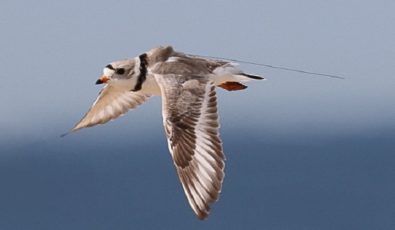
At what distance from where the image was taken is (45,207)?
73.8 m

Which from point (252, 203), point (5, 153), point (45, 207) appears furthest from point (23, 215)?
point (5, 153)

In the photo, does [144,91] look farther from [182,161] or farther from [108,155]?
[108,155]

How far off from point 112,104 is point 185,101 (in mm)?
1828

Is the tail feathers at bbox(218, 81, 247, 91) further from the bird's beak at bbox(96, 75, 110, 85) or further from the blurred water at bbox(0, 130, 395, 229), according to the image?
the blurred water at bbox(0, 130, 395, 229)

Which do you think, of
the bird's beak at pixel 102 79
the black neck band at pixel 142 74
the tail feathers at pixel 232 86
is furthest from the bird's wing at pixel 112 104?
the tail feathers at pixel 232 86

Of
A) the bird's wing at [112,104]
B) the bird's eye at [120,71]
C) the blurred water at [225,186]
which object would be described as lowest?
the blurred water at [225,186]

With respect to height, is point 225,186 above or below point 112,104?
below

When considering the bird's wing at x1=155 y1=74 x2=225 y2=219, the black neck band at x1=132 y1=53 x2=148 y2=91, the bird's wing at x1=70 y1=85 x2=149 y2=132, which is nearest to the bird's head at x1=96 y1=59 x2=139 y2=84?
the black neck band at x1=132 y1=53 x2=148 y2=91

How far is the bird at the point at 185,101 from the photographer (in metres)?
14.3

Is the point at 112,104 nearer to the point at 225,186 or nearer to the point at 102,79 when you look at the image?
the point at 102,79

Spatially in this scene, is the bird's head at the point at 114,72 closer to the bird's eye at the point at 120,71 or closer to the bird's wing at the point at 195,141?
the bird's eye at the point at 120,71

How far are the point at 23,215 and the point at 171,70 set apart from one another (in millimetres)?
57049

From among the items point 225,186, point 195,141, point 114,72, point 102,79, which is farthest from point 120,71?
point 225,186

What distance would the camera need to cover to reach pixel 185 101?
1488 cm
